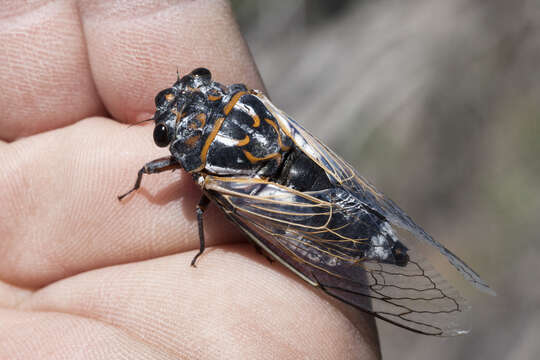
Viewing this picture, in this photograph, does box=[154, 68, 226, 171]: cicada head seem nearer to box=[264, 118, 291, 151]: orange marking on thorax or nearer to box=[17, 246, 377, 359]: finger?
box=[264, 118, 291, 151]: orange marking on thorax

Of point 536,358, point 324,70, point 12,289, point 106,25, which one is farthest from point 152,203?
point 324,70

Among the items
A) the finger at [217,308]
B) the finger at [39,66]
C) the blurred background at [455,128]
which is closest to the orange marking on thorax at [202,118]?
the finger at [217,308]

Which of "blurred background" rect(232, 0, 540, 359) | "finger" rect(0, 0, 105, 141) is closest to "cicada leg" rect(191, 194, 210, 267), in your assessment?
"finger" rect(0, 0, 105, 141)

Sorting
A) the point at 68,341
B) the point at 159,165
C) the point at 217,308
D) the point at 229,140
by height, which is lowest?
the point at 68,341

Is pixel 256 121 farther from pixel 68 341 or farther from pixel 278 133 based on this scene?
pixel 68 341

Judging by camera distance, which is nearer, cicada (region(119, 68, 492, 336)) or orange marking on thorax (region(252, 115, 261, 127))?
cicada (region(119, 68, 492, 336))

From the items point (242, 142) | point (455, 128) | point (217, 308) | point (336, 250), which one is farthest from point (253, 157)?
point (455, 128)
